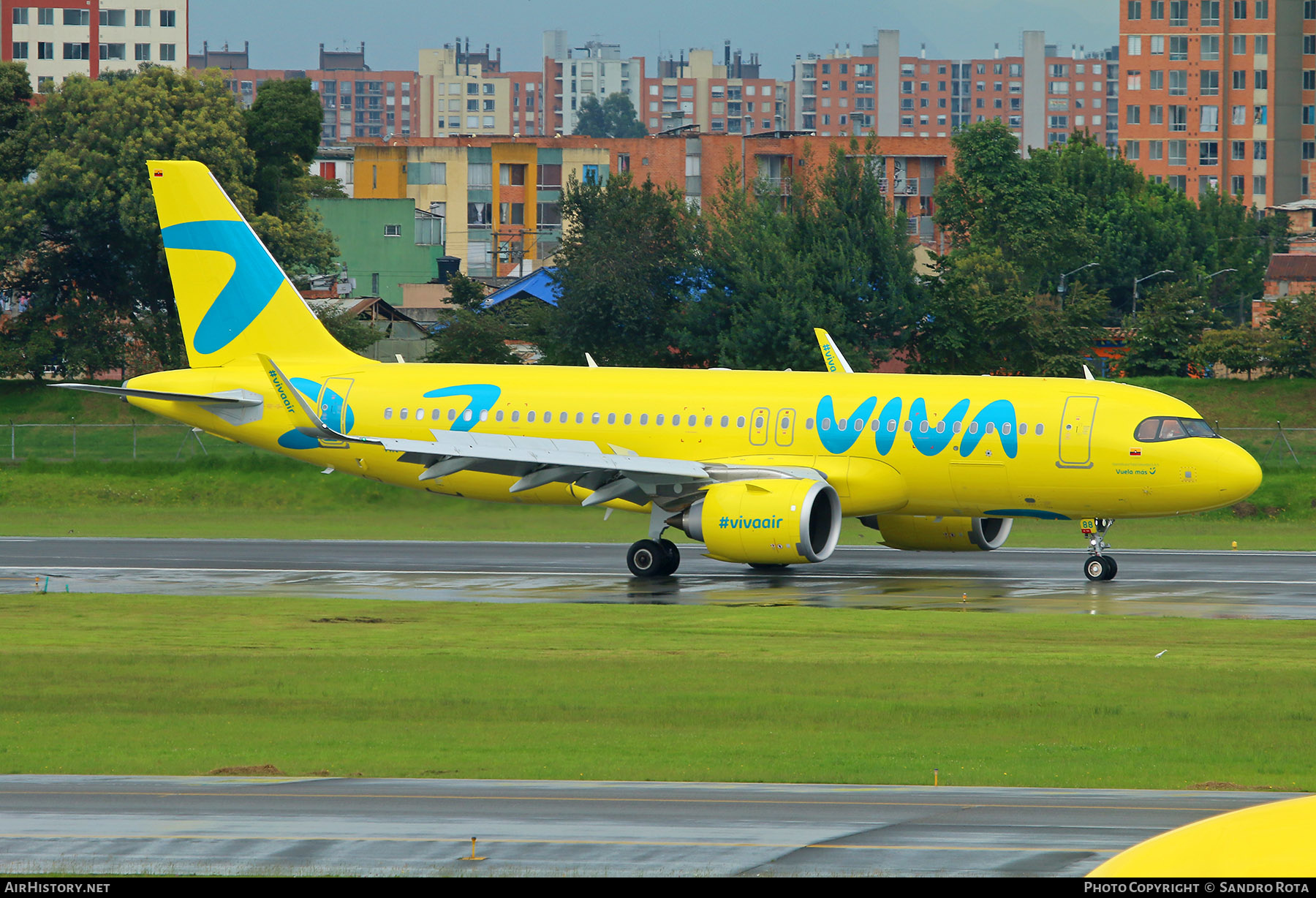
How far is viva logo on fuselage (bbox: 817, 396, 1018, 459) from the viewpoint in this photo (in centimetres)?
3609

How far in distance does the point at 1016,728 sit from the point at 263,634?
13930mm

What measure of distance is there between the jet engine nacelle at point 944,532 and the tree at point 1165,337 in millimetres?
46525

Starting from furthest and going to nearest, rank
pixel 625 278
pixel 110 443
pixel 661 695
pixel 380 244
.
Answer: pixel 380 244 < pixel 625 278 < pixel 110 443 < pixel 661 695

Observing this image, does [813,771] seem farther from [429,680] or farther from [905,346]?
[905,346]

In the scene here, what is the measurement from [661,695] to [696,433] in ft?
54.7

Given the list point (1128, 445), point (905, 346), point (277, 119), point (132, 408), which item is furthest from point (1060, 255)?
point (1128, 445)

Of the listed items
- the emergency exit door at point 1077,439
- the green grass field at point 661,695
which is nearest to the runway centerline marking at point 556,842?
the green grass field at point 661,695

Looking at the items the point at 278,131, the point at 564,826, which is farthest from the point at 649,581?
the point at 278,131

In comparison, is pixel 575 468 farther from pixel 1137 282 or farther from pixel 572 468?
pixel 1137 282

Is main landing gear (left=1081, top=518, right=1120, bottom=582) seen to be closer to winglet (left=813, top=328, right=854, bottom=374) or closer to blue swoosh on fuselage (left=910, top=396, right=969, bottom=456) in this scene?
blue swoosh on fuselage (left=910, top=396, right=969, bottom=456)

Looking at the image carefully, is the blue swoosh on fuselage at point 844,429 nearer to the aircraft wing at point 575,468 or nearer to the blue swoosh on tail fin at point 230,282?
the aircraft wing at point 575,468

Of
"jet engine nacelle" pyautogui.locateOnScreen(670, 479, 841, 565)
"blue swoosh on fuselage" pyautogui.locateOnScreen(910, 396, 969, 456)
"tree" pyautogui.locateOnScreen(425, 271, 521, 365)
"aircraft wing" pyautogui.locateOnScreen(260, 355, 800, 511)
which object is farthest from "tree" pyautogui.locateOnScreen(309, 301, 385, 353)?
"blue swoosh on fuselage" pyautogui.locateOnScreen(910, 396, 969, 456)

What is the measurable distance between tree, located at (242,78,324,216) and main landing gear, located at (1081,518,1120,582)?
182ft

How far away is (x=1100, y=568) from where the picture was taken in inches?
1438
